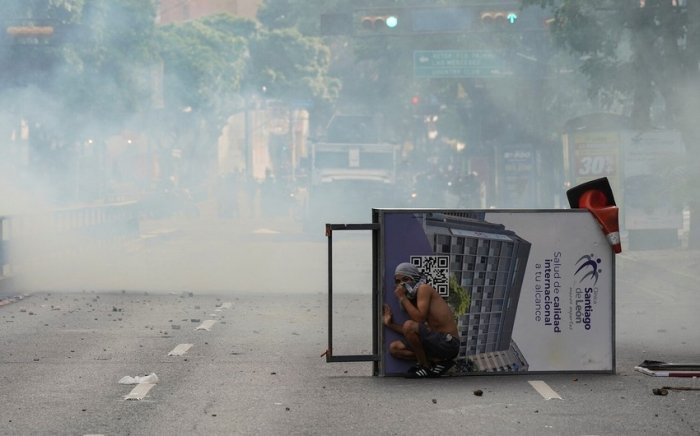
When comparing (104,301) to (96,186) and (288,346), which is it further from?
(96,186)

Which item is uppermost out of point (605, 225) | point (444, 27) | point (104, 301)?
point (444, 27)

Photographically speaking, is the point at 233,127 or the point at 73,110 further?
the point at 233,127

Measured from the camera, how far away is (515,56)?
49.0m

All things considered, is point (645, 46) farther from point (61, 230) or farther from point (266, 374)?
point (266, 374)

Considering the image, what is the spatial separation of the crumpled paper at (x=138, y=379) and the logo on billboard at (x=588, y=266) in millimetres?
3228

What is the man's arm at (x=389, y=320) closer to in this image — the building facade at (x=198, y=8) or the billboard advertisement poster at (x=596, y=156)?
the billboard advertisement poster at (x=596, y=156)

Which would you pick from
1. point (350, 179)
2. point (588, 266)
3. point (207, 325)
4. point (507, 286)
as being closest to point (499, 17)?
point (350, 179)

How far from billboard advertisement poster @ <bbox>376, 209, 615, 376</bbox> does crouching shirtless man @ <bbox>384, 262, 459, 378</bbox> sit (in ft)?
0.05

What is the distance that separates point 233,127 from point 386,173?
9018cm

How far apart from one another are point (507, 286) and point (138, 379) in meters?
2.80

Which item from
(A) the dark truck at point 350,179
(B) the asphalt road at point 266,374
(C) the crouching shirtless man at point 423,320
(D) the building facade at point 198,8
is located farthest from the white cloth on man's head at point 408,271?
(D) the building facade at point 198,8

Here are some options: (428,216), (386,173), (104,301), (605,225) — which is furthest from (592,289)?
(386,173)

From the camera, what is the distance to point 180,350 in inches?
508

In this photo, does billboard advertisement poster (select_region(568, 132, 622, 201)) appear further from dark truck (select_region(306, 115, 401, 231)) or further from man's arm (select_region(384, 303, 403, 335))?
man's arm (select_region(384, 303, 403, 335))
